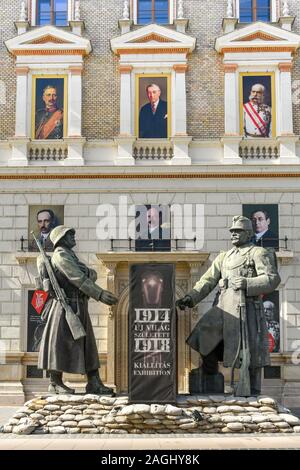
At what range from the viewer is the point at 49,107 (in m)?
23.0

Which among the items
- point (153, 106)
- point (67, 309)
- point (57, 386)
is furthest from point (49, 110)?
point (57, 386)

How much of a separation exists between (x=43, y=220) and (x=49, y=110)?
3416 millimetres

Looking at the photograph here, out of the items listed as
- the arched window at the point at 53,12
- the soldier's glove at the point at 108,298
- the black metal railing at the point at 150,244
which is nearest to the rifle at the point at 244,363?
the soldier's glove at the point at 108,298

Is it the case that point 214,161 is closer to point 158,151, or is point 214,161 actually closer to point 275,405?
point 158,151

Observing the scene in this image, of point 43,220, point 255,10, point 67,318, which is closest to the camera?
point 67,318

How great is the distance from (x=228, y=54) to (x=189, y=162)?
3634 mm

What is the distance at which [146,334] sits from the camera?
1243 centimetres

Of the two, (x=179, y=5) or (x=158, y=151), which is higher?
(x=179, y=5)

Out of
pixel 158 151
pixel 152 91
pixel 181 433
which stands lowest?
pixel 181 433

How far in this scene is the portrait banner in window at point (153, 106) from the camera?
22.9m

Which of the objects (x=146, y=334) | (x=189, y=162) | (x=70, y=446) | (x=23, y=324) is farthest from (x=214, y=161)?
(x=70, y=446)

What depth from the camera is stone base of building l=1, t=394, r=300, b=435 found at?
468 inches

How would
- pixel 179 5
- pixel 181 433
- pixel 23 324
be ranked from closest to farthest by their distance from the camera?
pixel 181 433, pixel 23 324, pixel 179 5

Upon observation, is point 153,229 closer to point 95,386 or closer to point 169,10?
point 169,10
